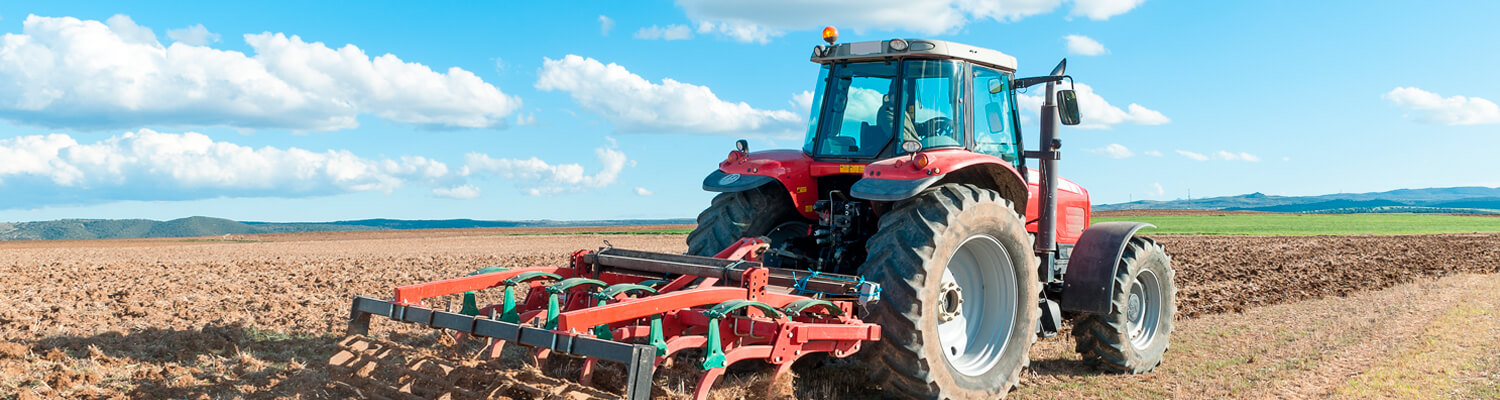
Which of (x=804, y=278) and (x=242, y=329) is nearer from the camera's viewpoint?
(x=804, y=278)

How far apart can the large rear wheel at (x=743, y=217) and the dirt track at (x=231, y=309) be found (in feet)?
7.63

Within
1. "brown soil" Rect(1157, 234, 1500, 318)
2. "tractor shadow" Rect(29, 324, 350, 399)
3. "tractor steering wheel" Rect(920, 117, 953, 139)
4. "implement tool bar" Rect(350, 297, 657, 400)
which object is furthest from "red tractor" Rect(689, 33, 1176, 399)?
"brown soil" Rect(1157, 234, 1500, 318)

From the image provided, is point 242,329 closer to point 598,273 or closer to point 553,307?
point 598,273

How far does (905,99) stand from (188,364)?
5.00 metres

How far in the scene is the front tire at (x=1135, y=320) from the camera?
6.76m

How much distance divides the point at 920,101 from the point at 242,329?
217 inches

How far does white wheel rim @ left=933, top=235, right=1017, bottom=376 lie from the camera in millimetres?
5641

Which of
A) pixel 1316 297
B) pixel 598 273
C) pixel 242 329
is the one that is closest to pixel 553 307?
pixel 598 273

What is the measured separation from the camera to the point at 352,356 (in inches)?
199

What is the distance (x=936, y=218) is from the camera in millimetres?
5016

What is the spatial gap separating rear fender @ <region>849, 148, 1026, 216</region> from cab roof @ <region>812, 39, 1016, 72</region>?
0.60m

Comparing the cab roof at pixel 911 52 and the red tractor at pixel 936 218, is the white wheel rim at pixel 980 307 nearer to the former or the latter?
the red tractor at pixel 936 218

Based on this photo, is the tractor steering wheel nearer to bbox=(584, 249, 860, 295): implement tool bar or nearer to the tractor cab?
the tractor cab

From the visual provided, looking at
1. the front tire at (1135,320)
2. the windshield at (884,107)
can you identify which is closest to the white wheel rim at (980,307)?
the windshield at (884,107)
